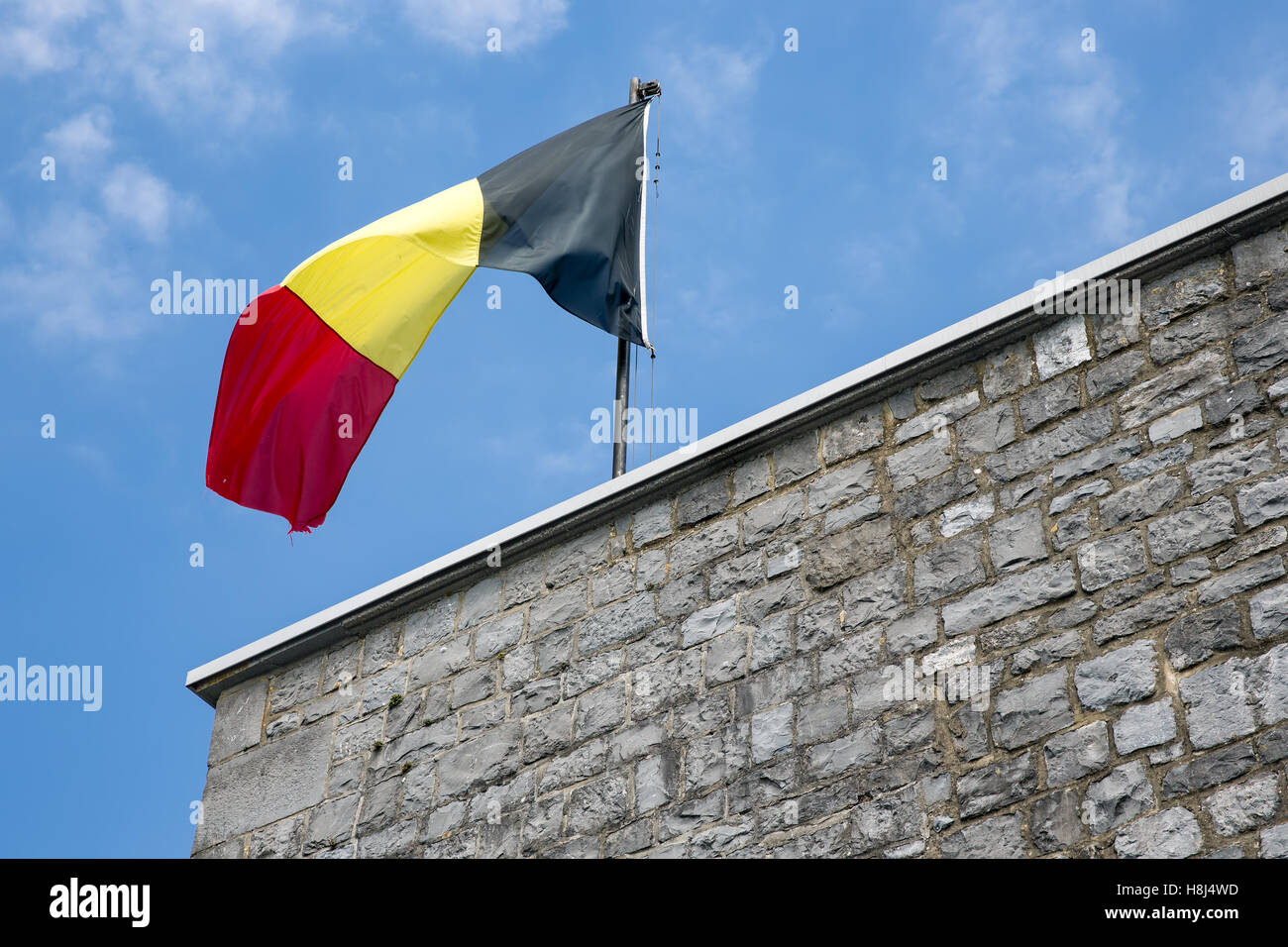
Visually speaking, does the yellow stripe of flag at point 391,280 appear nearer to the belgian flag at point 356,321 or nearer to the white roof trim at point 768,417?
the belgian flag at point 356,321

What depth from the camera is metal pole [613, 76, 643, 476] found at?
7.08m

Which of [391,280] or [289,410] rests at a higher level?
[391,280]

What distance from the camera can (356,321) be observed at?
25.0ft

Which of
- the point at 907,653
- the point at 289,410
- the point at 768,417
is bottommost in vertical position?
the point at 907,653

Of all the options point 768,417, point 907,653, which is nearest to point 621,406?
point 768,417

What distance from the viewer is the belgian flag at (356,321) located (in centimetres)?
754

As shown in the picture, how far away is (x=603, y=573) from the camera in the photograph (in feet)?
21.4

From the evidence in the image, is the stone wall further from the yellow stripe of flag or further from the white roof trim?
the yellow stripe of flag

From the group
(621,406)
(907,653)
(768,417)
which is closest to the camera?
(907,653)

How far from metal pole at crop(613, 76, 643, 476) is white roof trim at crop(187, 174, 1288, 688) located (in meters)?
0.41

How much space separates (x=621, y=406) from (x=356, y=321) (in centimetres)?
134

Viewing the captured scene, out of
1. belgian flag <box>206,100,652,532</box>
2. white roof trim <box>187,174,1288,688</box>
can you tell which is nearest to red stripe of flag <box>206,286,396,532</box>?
belgian flag <box>206,100,652,532</box>

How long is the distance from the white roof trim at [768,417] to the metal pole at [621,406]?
0.41 m

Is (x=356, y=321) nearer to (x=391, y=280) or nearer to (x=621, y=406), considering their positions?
(x=391, y=280)
